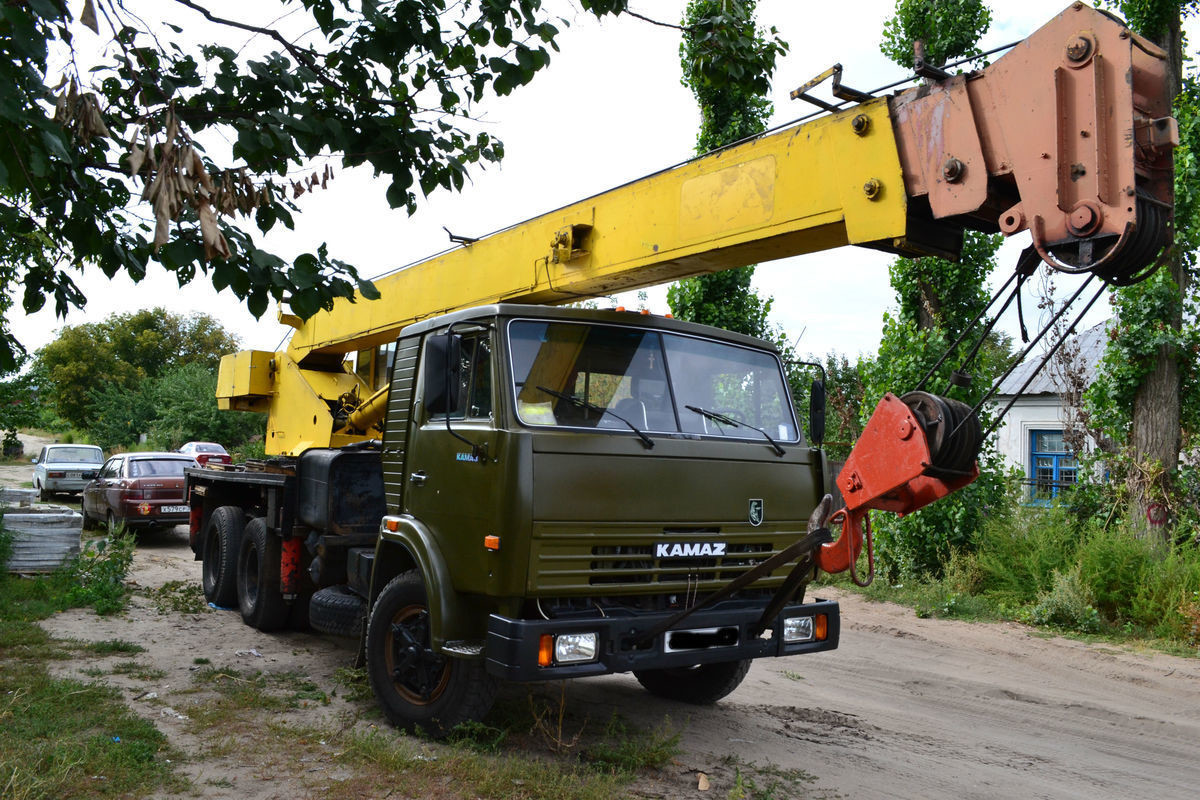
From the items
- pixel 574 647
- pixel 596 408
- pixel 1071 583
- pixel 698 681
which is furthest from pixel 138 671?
pixel 1071 583

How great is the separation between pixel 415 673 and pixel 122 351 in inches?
2161

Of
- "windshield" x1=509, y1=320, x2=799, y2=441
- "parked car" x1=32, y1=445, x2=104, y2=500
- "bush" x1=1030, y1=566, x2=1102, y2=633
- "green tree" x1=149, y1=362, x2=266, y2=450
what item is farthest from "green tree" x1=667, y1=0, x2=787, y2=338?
"green tree" x1=149, y1=362, x2=266, y2=450

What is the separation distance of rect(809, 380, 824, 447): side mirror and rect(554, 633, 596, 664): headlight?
217 centimetres

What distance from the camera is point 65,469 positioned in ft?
75.6

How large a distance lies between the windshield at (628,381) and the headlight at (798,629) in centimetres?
110

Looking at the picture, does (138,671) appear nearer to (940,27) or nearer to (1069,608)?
(1069,608)

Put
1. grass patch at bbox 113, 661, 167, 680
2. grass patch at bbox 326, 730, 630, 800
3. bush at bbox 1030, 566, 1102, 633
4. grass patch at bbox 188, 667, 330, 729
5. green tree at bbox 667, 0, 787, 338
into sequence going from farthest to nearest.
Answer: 1. green tree at bbox 667, 0, 787, 338
2. bush at bbox 1030, 566, 1102, 633
3. grass patch at bbox 113, 661, 167, 680
4. grass patch at bbox 188, 667, 330, 729
5. grass patch at bbox 326, 730, 630, 800

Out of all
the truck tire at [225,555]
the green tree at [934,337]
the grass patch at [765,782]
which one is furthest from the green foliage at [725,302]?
the grass patch at [765,782]

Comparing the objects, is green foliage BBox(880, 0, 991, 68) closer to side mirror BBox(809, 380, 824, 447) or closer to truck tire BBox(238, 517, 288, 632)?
side mirror BBox(809, 380, 824, 447)

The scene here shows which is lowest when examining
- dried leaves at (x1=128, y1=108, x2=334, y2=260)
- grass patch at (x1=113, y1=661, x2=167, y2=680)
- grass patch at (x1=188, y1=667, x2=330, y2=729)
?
grass patch at (x1=188, y1=667, x2=330, y2=729)

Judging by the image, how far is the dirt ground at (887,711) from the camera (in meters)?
4.89

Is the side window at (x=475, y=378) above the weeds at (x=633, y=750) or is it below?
above

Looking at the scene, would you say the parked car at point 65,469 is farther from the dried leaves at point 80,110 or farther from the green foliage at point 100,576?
the dried leaves at point 80,110

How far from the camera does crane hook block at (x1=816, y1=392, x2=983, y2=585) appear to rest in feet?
13.2
